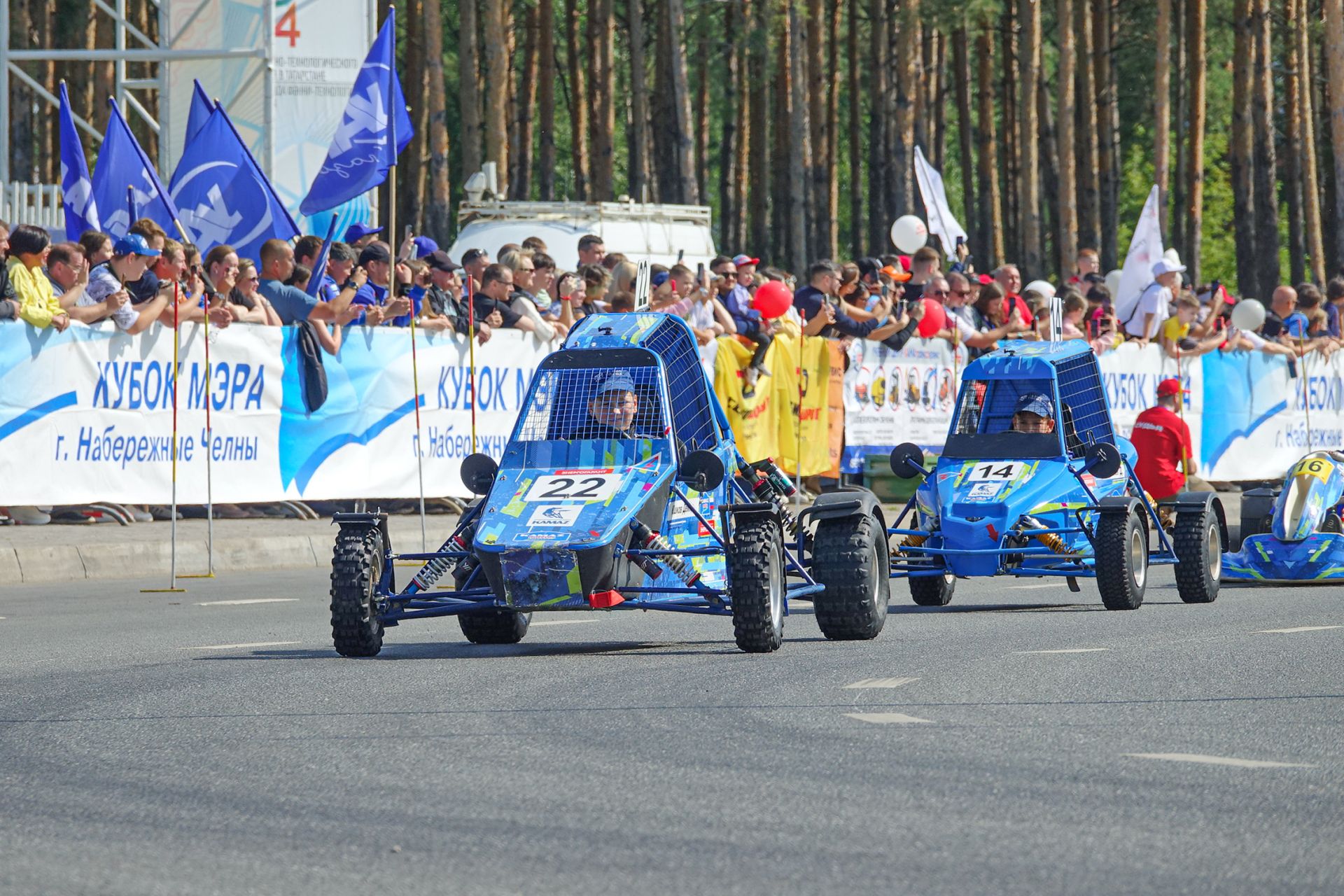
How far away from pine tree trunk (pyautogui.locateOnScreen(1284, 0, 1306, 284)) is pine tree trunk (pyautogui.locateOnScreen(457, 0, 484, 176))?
18.9m

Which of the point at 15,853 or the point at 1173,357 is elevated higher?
the point at 1173,357

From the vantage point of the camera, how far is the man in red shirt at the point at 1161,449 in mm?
18094

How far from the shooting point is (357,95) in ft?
66.9

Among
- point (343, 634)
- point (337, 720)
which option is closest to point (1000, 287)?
point (343, 634)

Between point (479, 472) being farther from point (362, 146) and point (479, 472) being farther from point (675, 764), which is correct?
point (362, 146)

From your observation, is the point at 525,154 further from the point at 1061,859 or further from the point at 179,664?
the point at 1061,859

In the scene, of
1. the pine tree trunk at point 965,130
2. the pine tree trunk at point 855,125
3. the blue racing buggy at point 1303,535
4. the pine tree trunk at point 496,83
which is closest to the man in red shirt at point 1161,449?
the blue racing buggy at point 1303,535

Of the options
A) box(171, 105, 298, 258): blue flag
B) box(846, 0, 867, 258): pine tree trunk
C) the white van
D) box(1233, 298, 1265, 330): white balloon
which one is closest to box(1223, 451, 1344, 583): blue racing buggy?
box(171, 105, 298, 258): blue flag

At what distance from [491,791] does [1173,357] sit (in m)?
21.1

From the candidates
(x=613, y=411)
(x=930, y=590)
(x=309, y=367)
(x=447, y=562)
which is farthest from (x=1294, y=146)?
(x=447, y=562)

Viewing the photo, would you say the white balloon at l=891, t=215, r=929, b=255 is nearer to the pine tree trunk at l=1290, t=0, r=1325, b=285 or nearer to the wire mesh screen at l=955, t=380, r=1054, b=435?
the wire mesh screen at l=955, t=380, r=1054, b=435

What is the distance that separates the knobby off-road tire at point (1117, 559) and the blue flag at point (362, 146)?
8470mm

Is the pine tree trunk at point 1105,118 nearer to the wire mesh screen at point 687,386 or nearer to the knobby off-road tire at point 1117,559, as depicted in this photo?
the knobby off-road tire at point 1117,559

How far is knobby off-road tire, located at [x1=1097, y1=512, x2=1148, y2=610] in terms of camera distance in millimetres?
13492
